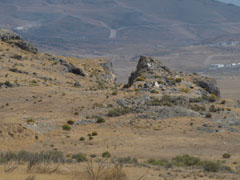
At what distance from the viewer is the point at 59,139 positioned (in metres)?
24.8

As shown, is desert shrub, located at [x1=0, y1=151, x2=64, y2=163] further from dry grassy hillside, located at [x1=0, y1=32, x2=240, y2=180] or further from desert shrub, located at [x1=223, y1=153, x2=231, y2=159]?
desert shrub, located at [x1=223, y1=153, x2=231, y2=159]

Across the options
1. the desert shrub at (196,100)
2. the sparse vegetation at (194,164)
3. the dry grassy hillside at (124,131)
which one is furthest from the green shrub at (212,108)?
the sparse vegetation at (194,164)

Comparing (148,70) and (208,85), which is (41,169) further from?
(208,85)

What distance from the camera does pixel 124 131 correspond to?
27.2 metres

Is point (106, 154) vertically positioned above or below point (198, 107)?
below

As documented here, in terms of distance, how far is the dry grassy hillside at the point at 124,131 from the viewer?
15914 millimetres

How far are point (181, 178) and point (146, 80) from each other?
26991mm

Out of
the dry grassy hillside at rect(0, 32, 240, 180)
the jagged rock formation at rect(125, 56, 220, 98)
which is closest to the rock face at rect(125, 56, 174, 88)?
the jagged rock formation at rect(125, 56, 220, 98)

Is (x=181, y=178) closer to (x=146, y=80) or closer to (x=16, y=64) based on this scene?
(x=146, y=80)

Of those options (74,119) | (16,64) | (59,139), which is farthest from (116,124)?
(16,64)

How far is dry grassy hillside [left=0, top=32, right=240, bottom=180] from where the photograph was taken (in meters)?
15.9

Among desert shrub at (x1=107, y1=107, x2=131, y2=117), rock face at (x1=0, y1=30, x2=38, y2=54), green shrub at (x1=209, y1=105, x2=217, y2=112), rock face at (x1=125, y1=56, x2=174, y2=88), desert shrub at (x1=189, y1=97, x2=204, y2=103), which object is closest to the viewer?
desert shrub at (x1=107, y1=107, x2=131, y2=117)

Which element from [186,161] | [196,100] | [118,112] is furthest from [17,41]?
[186,161]

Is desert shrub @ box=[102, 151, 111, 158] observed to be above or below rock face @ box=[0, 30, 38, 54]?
below
